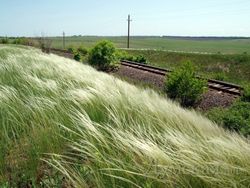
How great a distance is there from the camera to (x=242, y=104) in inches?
312

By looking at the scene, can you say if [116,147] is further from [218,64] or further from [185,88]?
[218,64]

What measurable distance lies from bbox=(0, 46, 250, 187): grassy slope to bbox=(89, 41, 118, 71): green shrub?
56.0 feet

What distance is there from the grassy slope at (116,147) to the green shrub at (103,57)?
17076mm

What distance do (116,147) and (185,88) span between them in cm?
763

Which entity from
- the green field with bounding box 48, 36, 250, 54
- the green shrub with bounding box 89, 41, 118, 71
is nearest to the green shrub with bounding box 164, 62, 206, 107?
the green shrub with bounding box 89, 41, 118, 71

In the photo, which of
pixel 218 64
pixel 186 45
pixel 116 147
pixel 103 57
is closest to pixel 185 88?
pixel 116 147

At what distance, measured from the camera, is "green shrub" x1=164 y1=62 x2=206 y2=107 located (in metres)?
10.2

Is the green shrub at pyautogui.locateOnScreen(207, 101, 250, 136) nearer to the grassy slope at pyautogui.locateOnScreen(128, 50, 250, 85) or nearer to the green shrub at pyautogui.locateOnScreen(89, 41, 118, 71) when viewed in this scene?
the green shrub at pyautogui.locateOnScreen(89, 41, 118, 71)

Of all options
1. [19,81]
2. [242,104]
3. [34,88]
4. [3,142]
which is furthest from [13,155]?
[242,104]

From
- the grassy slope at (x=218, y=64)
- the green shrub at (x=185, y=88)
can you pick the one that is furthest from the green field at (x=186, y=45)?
the green shrub at (x=185, y=88)

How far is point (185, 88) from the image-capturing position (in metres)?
10.3

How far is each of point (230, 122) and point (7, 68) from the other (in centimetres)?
498

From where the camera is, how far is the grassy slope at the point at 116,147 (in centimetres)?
255

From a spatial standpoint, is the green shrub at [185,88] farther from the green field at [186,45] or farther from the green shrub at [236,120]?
the green field at [186,45]
